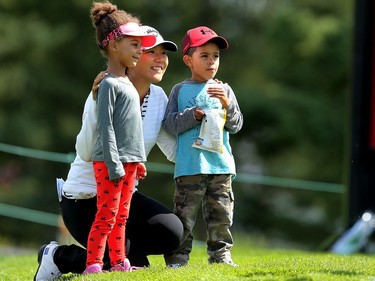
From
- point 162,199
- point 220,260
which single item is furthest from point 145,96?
point 162,199

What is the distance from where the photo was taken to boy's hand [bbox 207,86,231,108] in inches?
249

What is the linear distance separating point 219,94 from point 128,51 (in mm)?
620

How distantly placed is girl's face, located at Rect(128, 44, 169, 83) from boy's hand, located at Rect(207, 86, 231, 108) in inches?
14.6

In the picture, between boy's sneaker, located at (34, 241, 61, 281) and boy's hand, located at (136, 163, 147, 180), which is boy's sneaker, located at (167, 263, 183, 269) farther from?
boy's sneaker, located at (34, 241, 61, 281)

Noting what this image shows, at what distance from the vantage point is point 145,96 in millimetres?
6543

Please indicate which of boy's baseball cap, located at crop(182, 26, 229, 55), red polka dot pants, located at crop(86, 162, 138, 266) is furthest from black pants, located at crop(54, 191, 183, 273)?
boy's baseball cap, located at crop(182, 26, 229, 55)

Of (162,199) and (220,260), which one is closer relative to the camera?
(220,260)

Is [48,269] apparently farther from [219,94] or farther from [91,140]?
[219,94]

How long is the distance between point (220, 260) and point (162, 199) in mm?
17482

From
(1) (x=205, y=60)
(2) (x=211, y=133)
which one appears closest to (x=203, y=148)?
(2) (x=211, y=133)

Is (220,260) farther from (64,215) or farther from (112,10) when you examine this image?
(112,10)

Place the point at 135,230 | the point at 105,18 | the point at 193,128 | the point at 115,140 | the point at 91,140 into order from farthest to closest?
1. the point at 135,230
2. the point at 193,128
3. the point at 105,18
4. the point at 91,140
5. the point at 115,140

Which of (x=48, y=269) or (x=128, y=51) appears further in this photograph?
(x=48, y=269)

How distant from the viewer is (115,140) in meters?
5.98
